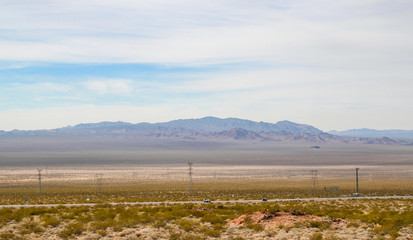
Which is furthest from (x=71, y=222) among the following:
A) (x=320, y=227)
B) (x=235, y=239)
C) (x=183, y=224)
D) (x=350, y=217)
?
(x=350, y=217)

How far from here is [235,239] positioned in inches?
791

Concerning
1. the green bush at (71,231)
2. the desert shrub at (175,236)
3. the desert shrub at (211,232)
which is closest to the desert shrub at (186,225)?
the desert shrub at (211,232)

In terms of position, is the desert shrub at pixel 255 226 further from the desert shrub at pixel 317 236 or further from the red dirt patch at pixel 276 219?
the desert shrub at pixel 317 236

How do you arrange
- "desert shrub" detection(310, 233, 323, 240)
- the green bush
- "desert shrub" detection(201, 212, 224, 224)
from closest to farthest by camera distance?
"desert shrub" detection(310, 233, 323, 240)
the green bush
"desert shrub" detection(201, 212, 224, 224)

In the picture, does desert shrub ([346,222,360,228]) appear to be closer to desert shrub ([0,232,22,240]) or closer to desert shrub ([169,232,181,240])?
desert shrub ([169,232,181,240])

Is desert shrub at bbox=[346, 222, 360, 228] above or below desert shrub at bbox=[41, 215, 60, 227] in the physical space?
below

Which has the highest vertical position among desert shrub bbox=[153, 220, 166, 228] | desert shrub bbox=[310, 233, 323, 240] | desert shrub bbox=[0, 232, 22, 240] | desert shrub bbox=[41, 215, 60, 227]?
desert shrub bbox=[41, 215, 60, 227]

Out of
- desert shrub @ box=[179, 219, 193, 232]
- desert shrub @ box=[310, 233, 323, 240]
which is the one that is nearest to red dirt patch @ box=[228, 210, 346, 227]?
desert shrub @ box=[310, 233, 323, 240]

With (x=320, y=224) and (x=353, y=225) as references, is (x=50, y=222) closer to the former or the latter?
(x=320, y=224)

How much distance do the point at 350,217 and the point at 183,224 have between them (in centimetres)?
966

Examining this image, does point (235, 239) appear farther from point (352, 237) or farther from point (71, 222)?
point (71, 222)

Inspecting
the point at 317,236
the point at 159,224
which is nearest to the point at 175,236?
the point at 159,224

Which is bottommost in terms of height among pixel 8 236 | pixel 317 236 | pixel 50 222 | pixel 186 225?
pixel 317 236

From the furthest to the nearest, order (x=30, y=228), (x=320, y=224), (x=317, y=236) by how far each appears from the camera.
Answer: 1. (x=30, y=228)
2. (x=320, y=224)
3. (x=317, y=236)
